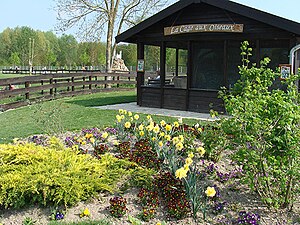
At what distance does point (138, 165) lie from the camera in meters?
4.31

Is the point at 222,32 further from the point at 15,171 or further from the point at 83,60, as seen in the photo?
the point at 83,60

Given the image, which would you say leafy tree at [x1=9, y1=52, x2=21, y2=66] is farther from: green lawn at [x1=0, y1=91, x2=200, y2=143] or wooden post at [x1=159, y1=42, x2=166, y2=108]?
wooden post at [x1=159, y1=42, x2=166, y2=108]

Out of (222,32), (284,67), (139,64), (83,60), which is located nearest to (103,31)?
(139,64)

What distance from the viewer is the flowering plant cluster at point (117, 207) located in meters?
3.43

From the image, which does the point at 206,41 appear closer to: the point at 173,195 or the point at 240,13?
the point at 240,13

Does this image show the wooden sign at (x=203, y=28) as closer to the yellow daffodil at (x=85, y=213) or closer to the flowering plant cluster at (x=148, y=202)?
the flowering plant cluster at (x=148, y=202)

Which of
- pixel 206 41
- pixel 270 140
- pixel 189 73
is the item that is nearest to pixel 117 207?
pixel 270 140

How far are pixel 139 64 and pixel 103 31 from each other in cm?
1160

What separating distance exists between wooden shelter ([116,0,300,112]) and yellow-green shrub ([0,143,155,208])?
6.45 metres

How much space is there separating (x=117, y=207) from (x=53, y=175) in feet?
2.44

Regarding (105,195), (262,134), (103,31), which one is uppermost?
(103,31)

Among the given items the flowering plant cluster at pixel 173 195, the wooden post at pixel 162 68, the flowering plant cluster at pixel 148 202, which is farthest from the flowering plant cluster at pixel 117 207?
the wooden post at pixel 162 68

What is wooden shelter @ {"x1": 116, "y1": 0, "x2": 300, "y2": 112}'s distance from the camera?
9.34 meters

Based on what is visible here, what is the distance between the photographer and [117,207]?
3.45 meters
